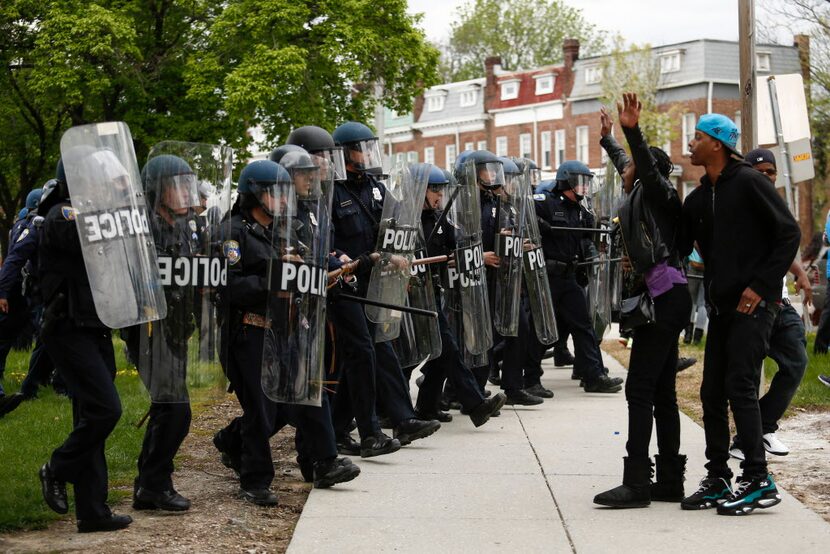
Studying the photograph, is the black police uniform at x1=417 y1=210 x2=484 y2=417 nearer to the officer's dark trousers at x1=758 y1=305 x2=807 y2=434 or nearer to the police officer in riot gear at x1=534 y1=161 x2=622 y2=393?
the officer's dark trousers at x1=758 y1=305 x2=807 y2=434

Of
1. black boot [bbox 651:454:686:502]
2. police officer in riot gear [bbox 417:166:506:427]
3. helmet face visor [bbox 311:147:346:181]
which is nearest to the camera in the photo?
black boot [bbox 651:454:686:502]

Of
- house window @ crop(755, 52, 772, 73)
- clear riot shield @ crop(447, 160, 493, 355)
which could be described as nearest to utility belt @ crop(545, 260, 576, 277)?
clear riot shield @ crop(447, 160, 493, 355)

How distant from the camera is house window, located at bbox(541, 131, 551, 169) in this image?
2356 inches

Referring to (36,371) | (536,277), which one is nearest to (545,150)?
(536,277)

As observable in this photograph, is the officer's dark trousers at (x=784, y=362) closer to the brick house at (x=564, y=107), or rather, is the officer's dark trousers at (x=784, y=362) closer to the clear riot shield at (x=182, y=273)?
the clear riot shield at (x=182, y=273)

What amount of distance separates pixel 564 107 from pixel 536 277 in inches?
1958

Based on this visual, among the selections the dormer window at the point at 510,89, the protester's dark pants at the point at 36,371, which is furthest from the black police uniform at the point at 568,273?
the dormer window at the point at 510,89

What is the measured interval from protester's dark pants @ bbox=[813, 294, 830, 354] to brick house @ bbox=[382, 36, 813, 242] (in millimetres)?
29985

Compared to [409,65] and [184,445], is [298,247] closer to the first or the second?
[184,445]

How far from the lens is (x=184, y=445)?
8805 mm

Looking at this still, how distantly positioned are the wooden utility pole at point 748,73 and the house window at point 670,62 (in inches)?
1775

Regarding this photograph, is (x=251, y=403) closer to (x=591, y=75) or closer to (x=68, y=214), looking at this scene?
(x=68, y=214)

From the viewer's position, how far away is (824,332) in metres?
13.5

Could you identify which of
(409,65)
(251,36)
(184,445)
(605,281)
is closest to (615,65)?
(409,65)
